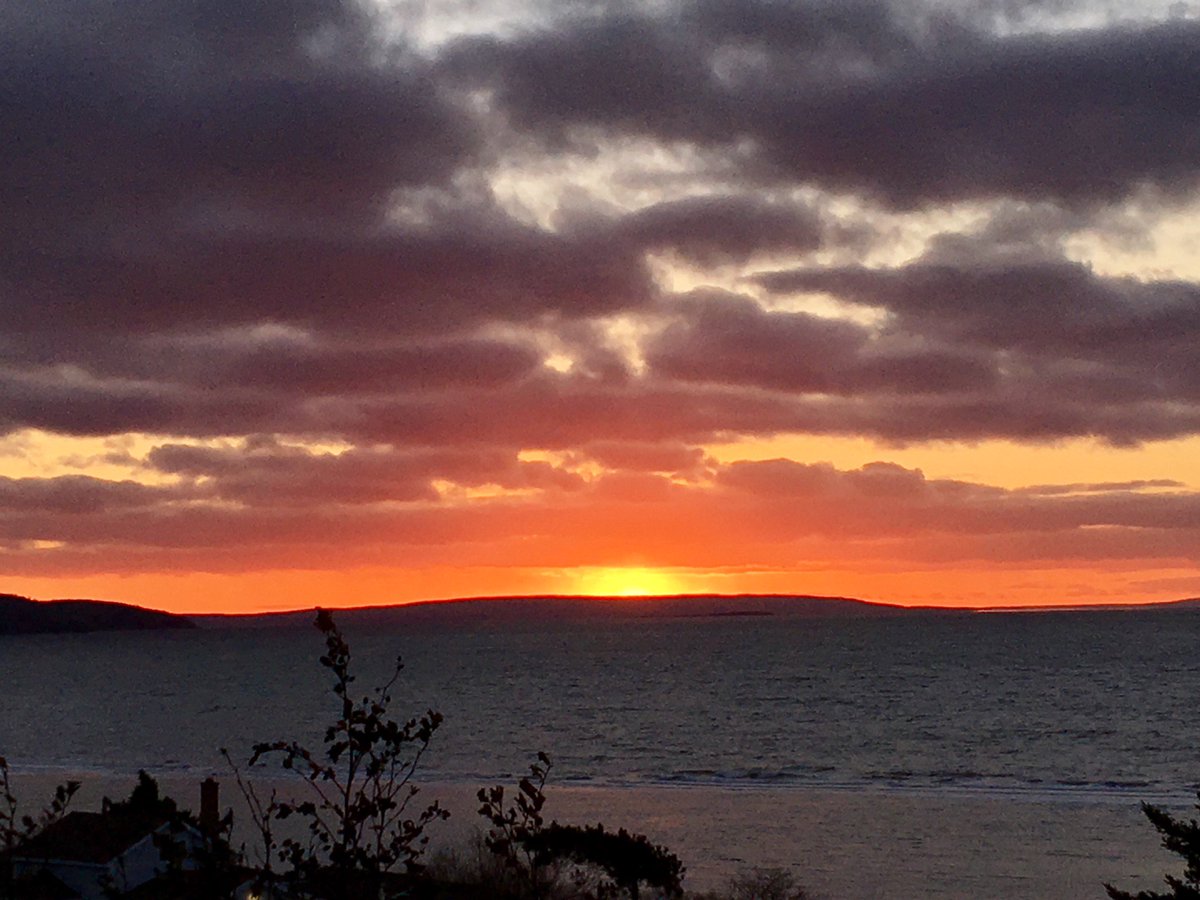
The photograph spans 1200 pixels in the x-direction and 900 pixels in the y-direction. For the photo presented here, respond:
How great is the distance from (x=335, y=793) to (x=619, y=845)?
25.7m

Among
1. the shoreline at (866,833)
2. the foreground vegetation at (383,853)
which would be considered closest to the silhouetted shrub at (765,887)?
the foreground vegetation at (383,853)

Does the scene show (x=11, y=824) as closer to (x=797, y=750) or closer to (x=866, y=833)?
(x=866, y=833)

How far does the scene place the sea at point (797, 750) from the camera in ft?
138

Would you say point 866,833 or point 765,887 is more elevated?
point 765,887

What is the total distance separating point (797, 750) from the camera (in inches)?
2972

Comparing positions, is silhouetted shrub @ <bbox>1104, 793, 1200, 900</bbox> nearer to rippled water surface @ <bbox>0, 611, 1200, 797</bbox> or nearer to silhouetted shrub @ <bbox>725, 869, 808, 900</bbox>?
Answer: silhouetted shrub @ <bbox>725, 869, 808, 900</bbox>

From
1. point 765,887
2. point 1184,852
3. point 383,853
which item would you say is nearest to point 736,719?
point 765,887

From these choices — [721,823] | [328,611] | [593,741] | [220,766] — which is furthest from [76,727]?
[328,611]

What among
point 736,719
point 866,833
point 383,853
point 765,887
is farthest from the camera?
point 736,719

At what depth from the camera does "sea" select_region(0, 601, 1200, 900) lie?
4212 centimetres

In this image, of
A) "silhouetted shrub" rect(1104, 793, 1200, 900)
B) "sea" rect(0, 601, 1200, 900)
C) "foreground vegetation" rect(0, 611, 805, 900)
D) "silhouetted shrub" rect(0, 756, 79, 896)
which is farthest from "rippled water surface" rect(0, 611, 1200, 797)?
"silhouetted shrub" rect(0, 756, 79, 896)

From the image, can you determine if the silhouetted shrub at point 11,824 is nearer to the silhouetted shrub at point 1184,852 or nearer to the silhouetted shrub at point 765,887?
the silhouetted shrub at point 1184,852

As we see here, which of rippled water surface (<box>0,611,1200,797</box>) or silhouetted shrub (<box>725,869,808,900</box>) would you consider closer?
silhouetted shrub (<box>725,869,808,900</box>)

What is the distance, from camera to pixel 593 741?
81.5 metres
